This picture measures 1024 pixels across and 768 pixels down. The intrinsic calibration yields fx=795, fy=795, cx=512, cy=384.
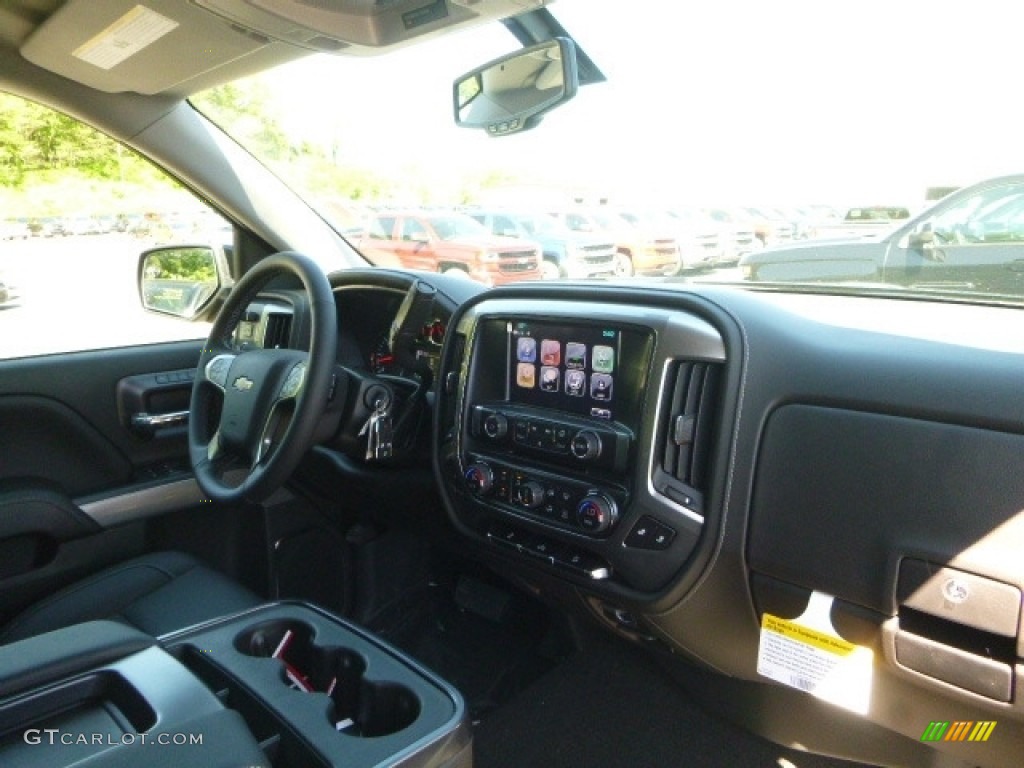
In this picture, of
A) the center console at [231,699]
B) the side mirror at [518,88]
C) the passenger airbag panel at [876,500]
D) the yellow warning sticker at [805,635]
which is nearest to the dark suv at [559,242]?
the side mirror at [518,88]

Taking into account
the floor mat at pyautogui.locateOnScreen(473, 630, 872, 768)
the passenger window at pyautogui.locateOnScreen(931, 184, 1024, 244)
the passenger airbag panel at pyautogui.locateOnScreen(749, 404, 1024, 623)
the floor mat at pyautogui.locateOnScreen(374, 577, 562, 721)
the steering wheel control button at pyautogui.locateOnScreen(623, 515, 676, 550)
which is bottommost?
the floor mat at pyautogui.locateOnScreen(473, 630, 872, 768)

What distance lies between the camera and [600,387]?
1730mm

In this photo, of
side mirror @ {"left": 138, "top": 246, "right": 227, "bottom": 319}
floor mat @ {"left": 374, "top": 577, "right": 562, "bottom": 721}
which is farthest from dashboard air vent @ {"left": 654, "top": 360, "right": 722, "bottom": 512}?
side mirror @ {"left": 138, "top": 246, "right": 227, "bottom": 319}

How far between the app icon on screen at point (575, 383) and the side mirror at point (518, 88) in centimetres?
91

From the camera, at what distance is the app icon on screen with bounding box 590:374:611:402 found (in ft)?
5.63

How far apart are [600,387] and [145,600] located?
4.50ft

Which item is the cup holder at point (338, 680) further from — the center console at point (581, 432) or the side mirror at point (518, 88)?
the side mirror at point (518, 88)

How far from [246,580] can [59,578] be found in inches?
23.6

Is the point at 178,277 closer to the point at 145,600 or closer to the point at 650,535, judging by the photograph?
the point at 145,600

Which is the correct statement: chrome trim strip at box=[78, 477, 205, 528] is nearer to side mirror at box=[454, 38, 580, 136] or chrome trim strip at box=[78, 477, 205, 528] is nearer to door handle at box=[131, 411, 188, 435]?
door handle at box=[131, 411, 188, 435]

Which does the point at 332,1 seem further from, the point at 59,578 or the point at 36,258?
the point at 59,578

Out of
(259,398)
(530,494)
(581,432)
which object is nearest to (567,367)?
(581,432)

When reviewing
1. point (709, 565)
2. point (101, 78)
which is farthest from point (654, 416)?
point (101, 78)

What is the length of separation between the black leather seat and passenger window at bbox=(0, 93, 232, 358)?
92 centimetres
